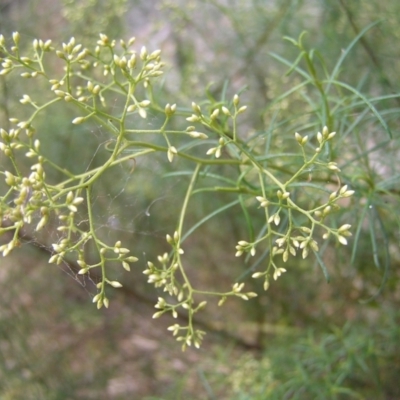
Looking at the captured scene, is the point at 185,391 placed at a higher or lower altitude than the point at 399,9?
lower

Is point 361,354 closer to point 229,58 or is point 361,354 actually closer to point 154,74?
point 154,74

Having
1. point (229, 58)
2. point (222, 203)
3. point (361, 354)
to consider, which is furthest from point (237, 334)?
point (229, 58)

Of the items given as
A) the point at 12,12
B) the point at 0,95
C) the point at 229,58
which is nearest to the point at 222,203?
the point at 229,58

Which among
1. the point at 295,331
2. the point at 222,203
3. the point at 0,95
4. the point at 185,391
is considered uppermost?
the point at 0,95

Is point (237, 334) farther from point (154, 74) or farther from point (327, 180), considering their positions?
point (154, 74)

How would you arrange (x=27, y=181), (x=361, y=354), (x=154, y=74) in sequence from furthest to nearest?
(x=361, y=354) → (x=154, y=74) → (x=27, y=181)

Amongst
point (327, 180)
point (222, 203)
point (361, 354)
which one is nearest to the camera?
point (327, 180)

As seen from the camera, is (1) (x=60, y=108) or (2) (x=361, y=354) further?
(1) (x=60, y=108)
